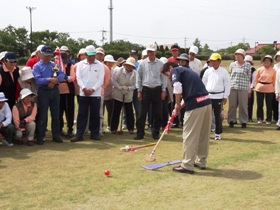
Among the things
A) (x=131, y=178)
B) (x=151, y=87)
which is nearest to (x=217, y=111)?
(x=151, y=87)

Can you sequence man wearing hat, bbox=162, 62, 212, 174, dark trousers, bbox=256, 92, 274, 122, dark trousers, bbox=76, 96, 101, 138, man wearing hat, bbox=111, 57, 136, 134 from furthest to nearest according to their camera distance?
dark trousers, bbox=256, 92, 274, 122 < man wearing hat, bbox=111, 57, 136, 134 < dark trousers, bbox=76, 96, 101, 138 < man wearing hat, bbox=162, 62, 212, 174

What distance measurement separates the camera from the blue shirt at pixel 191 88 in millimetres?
6184

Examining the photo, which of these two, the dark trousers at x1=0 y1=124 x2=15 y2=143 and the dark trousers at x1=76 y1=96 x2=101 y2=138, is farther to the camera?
the dark trousers at x1=76 y1=96 x2=101 y2=138

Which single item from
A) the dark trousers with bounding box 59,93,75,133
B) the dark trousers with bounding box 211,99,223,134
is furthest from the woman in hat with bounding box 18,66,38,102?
the dark trousers with bounding box 211,99,223,134

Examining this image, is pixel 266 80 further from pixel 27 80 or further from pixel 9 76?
pixel 9 76

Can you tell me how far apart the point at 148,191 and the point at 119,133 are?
4401 millimetres

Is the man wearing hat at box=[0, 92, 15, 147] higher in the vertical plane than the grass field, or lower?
higher

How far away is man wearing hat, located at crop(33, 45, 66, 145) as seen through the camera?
8.24 meters

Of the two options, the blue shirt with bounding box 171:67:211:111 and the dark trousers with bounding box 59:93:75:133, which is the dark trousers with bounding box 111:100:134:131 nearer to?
the dark trousers with bounding box 59:93:75:133

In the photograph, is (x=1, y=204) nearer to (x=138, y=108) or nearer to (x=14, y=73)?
(x=14, y=73)

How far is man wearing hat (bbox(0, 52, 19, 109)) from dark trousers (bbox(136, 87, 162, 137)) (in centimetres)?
279

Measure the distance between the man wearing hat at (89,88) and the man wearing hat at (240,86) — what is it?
3.72m

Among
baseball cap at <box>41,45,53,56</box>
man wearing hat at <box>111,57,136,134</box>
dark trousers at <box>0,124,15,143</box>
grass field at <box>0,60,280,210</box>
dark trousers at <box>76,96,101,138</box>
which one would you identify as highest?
baseball cap at <box>41,45,53,56</box>

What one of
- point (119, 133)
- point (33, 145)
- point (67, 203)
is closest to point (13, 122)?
point (33, 145)
